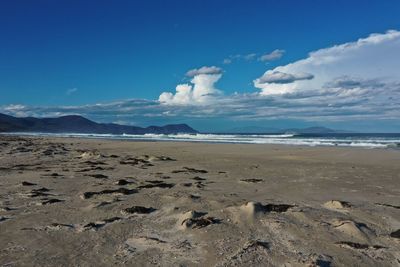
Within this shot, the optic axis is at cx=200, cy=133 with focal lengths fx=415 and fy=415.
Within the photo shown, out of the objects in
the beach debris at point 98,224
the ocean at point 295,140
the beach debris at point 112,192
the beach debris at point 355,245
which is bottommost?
the beach debris at point 355,245

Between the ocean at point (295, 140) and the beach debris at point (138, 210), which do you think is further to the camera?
the ocean at point (295, 140)

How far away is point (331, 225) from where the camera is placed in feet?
23.0

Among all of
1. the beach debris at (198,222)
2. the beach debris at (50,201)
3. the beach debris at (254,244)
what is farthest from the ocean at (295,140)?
the beach debris at (254,244)

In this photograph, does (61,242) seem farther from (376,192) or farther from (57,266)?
(376,192)

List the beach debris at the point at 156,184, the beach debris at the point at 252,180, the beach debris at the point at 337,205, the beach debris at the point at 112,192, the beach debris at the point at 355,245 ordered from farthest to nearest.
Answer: the beach debris at the point at 252,180, the beach debris at the point at 156,184, the beach debris at the point at 112,192, the beach debris at the point at 337,205, the beach debris at the point at 355,245

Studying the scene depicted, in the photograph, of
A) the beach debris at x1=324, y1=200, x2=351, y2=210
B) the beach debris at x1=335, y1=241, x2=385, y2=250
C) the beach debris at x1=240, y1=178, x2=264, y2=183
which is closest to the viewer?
the beach debris at x1=335, y1=241, x2=385, y2=250

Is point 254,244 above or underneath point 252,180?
underneath

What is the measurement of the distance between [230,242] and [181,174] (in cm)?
830

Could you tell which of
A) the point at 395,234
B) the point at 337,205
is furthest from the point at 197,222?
the point at 337,205

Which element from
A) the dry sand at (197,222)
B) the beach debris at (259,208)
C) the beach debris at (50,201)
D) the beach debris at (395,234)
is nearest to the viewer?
the dry sand at (197,222)

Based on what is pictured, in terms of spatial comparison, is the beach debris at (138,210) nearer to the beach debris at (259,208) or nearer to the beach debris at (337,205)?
the beach debris at (259,208)

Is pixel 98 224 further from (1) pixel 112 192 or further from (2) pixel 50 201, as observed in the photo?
(1) pixel 112 192

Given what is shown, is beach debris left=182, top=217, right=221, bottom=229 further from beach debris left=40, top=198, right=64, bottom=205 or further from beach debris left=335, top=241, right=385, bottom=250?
beach debris left=40, top=198, right=64, bottom=205

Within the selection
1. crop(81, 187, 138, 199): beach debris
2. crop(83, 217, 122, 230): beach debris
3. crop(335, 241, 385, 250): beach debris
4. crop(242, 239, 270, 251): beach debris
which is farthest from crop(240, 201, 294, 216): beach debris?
crop(81, 187, 138, 199): beach debris
